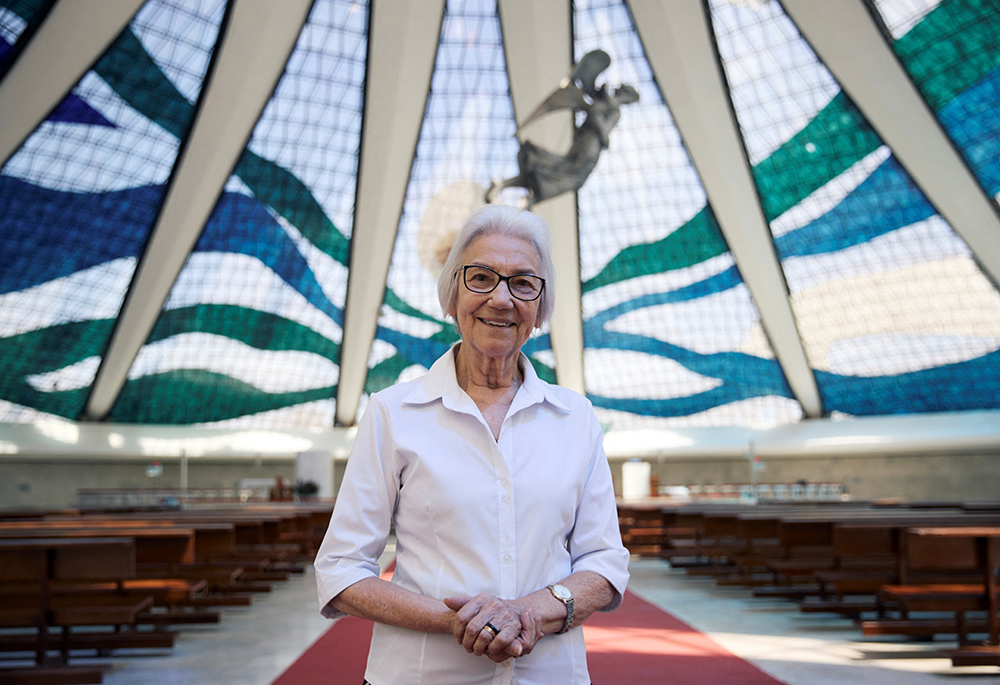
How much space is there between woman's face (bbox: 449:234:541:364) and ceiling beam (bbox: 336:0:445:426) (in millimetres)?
23371

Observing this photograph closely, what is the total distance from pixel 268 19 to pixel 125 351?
14.4 meters

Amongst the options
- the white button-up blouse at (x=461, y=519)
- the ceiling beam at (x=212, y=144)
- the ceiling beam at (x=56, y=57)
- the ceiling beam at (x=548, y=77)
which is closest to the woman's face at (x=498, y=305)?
the white button-up blouse at (x=461, y=519)

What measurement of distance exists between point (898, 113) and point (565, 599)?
84.5 ft

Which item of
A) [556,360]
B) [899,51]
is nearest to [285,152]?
[556,360]

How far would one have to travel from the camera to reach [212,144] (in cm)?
2539

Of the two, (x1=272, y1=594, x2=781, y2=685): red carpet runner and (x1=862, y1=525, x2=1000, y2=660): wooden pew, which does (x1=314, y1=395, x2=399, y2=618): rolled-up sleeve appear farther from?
(x1=862, y1=525, x2=1000, y2=660): wooden pew

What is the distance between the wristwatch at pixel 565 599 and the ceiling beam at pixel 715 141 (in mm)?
24511

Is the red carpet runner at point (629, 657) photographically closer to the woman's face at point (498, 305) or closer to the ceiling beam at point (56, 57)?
the woman's face at point (498, 305)

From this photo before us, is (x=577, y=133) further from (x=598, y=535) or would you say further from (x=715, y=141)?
(x=598, y=535)

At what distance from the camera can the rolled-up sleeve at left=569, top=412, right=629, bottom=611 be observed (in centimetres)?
221

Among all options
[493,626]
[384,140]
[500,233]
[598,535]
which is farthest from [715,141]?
[493,626]

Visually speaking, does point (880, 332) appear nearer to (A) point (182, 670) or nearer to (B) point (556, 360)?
(B) point (556, 360)

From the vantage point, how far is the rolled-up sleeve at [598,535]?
7.24ft

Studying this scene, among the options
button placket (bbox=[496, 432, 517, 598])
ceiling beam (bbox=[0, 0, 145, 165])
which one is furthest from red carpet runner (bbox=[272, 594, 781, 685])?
ceiling beam (bbox=[0, 0, 145, 165])
